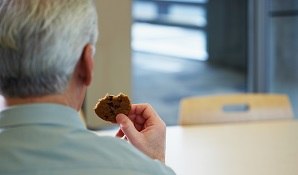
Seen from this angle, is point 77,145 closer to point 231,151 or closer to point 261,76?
point 231,151

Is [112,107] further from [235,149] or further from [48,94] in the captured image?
[235,149]

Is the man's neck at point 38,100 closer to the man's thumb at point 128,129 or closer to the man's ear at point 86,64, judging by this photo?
the man's ear at point 86,64

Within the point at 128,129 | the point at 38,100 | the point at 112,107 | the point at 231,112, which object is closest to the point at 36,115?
the point at 38,100

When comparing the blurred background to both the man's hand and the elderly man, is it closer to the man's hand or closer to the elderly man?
the man's hand

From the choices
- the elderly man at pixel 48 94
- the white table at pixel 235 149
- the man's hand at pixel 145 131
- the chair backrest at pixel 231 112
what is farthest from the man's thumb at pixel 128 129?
the chair backrest at pixel 231 112

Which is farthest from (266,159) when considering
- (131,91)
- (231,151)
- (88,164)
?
(131,91)
